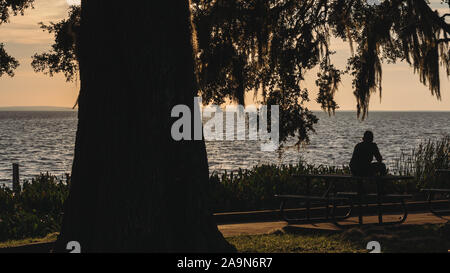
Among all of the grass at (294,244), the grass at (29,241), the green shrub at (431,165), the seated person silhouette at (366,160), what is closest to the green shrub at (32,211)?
the grass at (29,241)

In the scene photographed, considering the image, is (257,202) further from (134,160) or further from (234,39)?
(134,160)

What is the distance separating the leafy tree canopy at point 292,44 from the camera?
566 inches

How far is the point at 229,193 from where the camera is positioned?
15.5 meters

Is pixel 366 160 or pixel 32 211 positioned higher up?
pixel 366 160

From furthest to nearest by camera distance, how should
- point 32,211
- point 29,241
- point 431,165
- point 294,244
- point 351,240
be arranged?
point 431,165 < point 32,211 < point 29,241 < point 351,240 < point 294,244

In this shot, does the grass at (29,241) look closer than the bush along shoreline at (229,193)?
Yes

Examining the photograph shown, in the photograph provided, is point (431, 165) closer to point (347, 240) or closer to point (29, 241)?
point (347, 240)

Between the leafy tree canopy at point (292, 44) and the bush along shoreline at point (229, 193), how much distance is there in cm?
157

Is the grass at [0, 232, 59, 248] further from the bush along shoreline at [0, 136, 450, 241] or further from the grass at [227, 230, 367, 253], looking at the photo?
the grass at [227, 230, 367, 253]

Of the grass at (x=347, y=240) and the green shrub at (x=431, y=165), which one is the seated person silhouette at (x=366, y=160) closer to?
the grass at (x=347, y=240)

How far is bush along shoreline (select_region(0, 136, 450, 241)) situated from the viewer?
12.4m

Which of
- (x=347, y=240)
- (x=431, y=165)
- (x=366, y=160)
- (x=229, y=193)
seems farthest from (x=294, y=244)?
(x=431, y=165)

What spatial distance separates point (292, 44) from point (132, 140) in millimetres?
7937
